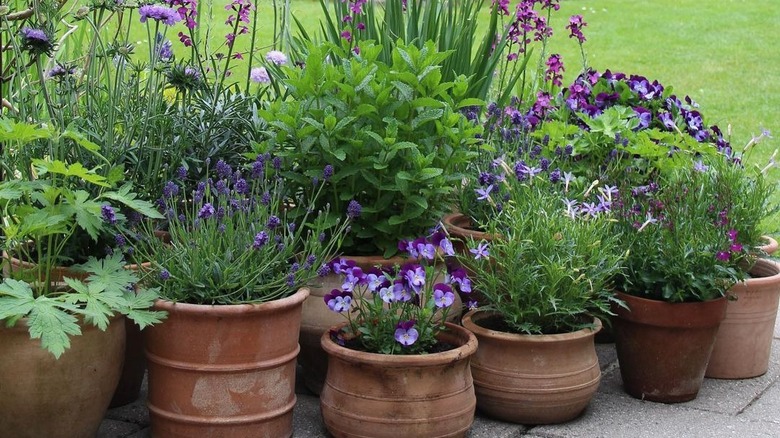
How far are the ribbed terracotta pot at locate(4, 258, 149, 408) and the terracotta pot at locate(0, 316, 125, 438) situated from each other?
22 centimetres

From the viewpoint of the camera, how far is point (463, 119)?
11.6 ft

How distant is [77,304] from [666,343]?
1920mm

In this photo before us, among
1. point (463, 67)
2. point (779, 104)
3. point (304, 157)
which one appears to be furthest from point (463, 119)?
point (779, 104)

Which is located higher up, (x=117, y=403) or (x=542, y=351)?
(x=542, y=351)

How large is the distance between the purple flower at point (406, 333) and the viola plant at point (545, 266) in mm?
363

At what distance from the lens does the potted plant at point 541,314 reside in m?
3.33

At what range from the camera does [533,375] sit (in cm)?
335

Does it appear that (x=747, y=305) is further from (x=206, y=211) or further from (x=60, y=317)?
(x=60, y=317)

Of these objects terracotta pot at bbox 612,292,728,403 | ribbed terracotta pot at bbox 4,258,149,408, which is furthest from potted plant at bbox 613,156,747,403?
ribbed terracotta pot at bbox 4,258,149,408

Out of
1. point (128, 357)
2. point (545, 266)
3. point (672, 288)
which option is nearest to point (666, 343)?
point (672, 288)

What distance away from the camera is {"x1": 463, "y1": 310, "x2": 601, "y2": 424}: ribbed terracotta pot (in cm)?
334

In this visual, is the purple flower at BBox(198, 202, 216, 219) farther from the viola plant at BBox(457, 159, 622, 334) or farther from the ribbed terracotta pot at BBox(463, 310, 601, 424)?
the ribbed terracotta pot at BBox(463, 310, 601, 424)

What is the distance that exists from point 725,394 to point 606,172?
95 centimetres

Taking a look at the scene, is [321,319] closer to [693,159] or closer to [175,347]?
[175,347]
